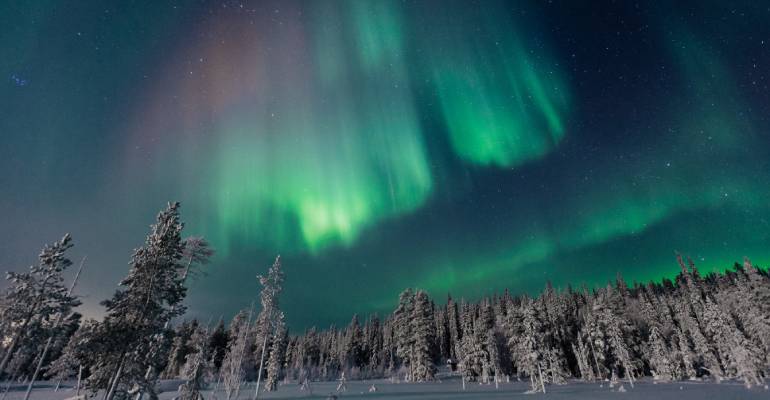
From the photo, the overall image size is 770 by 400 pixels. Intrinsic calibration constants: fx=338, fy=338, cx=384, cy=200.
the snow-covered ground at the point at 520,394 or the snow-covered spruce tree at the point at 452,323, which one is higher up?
the snow-covered spruce tree at the point at 452,323

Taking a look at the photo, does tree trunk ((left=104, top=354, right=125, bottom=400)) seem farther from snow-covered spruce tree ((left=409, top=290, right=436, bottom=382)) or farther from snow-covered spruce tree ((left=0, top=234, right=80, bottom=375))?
Result: snow-covered spruce tree ((left=409, top=290, right=436, bottom=382))

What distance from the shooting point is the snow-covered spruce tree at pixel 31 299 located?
2559 cm

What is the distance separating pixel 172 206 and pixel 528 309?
5338 cm

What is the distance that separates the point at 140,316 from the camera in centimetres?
2248

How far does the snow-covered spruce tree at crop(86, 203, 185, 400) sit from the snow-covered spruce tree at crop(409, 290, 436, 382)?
47.7 m

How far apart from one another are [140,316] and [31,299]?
444 inches

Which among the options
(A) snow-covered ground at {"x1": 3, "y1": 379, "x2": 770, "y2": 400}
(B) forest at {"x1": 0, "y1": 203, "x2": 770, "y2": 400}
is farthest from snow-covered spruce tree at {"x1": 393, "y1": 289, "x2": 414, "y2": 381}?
(A) snow-covered ground at {"x1": 3, "y1": 379, "x2": 770, "y2": 400}

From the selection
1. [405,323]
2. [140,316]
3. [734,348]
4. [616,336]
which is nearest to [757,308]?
[734,348]

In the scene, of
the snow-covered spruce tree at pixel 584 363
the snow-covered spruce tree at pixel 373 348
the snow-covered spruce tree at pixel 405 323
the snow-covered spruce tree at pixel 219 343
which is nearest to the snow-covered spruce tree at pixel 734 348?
the snow-covered spruce tree at pixel 584 363

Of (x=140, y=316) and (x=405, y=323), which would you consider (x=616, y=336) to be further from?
(x=140, y=316)

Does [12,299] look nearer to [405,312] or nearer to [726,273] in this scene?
[405,312]

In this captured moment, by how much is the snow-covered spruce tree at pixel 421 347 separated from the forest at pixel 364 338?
0.25m

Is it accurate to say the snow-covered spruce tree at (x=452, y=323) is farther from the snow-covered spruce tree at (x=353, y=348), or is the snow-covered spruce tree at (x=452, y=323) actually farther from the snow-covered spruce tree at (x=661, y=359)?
the snow-covered spruce tree at (x=661, y=359)

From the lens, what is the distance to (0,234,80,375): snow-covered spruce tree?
25594 mm
